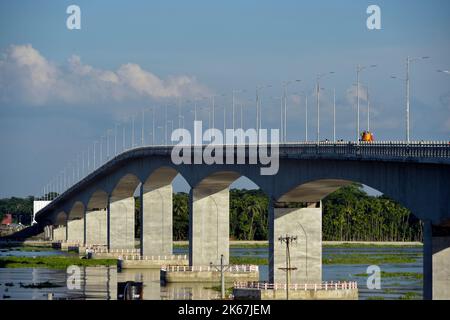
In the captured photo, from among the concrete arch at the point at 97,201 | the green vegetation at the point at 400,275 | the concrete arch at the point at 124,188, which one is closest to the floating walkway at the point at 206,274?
the green vegetation at the point at 400,275

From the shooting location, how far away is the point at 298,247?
95.8 meters

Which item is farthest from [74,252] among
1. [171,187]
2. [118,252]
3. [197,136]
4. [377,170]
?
[377,170]

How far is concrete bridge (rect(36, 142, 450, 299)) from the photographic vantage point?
70875 mm

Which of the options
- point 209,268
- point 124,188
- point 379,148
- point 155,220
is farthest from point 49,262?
point 379,148

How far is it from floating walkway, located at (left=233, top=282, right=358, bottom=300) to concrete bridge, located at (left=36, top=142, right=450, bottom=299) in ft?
13.8

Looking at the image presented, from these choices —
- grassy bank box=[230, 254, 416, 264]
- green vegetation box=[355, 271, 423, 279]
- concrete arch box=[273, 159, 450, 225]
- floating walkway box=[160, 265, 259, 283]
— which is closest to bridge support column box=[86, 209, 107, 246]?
grassy bank box=[230, 254, 416, 264]

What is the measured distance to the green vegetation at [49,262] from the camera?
138m

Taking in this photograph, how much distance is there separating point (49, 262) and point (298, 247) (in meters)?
55.3

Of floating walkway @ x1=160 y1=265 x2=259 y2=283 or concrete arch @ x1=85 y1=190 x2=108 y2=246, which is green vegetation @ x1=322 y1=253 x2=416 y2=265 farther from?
concrete arch @ x1=85 y1=190 x2=108 y2=246

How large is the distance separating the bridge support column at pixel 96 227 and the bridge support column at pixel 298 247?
9461cm

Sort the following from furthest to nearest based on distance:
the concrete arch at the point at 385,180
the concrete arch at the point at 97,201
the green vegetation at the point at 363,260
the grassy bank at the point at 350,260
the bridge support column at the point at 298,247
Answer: the concrete arch at the point at 97,201, the green vegetation at the point at 363,260, the grassy bank at the point at 350,260, the bridge support column at the point at 298,247, the concrete arch at the point at 385,180

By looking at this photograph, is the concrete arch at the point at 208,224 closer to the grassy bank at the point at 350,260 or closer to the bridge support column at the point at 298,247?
the bridge support column at the point at 298,247
